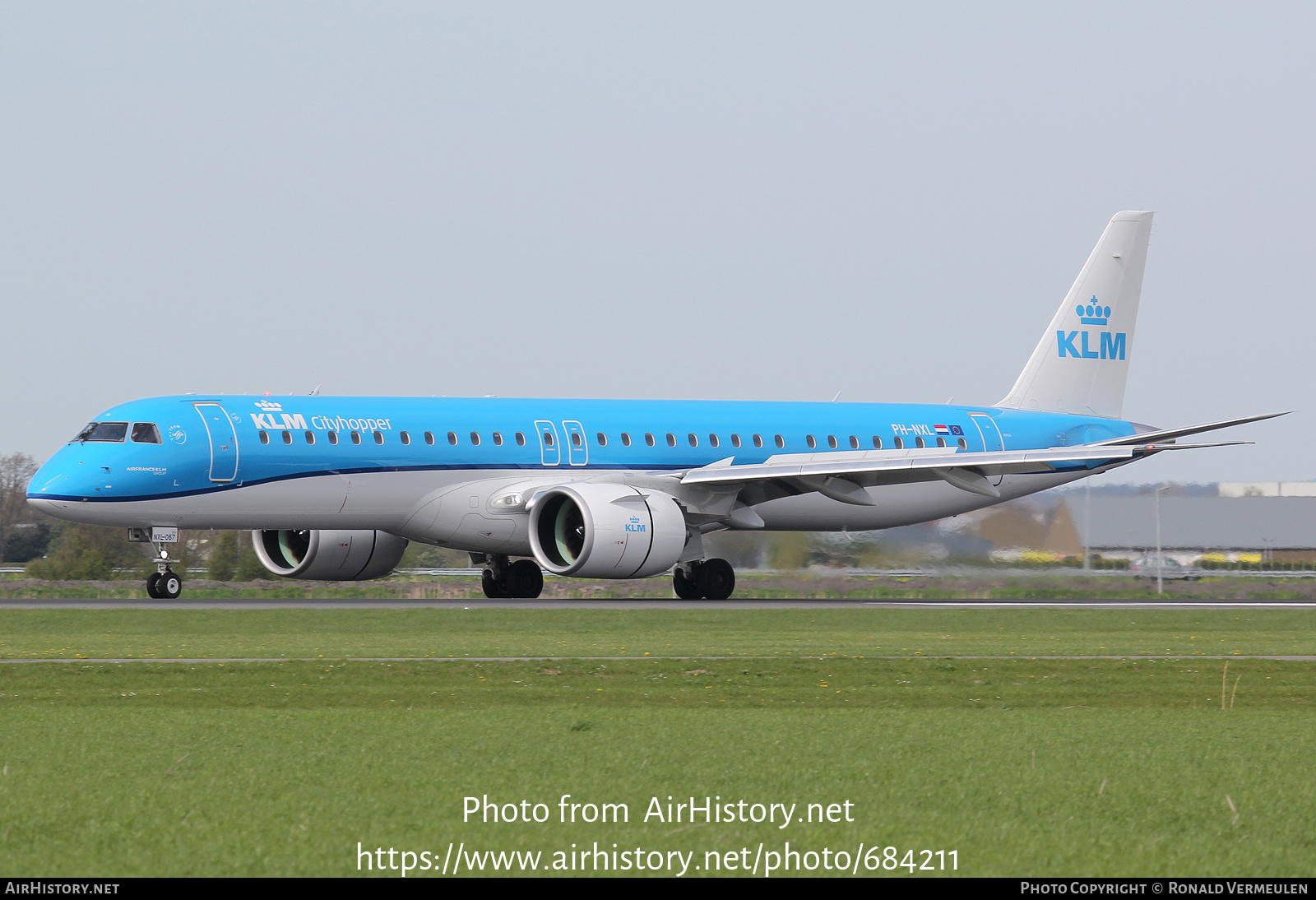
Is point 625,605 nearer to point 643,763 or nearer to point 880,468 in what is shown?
point 880,468

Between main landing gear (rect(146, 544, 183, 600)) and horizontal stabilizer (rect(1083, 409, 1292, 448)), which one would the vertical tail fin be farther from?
main landing gear (rect(146, 544, 183, 600))

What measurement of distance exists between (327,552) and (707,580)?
8518 millimetres

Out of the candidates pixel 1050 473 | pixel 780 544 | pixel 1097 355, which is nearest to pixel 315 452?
pixel 780 544

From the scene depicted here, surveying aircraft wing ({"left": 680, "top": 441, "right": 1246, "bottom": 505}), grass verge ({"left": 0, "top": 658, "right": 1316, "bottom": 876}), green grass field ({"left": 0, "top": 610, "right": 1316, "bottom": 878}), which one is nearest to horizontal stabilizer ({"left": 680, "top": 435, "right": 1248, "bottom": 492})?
aircraft wing ({"left": 680, "top": 441, "right": 1246, "bottom": 505})

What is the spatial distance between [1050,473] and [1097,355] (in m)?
4.64

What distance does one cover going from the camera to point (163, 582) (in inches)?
1330

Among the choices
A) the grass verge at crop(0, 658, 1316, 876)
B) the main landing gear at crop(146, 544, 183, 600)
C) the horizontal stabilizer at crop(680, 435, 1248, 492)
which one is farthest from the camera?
the horizontal stabilizer at crop(680, 435, 1248, 492)

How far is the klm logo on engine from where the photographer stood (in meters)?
45.6

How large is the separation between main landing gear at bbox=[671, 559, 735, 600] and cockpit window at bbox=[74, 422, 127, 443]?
40.0ft

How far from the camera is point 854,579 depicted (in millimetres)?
43625

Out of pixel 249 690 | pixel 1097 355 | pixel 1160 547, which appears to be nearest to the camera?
pixel 249 690

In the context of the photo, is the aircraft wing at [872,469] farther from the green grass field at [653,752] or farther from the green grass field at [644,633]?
the green grass field at [653,752]
